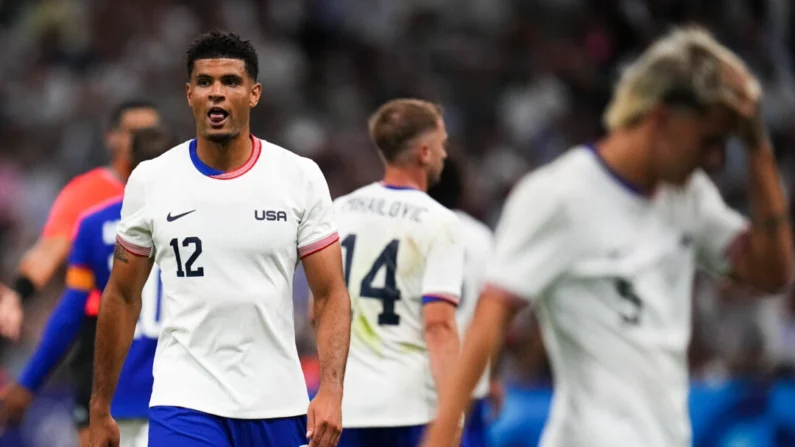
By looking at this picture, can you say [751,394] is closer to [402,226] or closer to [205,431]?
[402,226]

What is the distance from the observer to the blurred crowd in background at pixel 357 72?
56.9 ft

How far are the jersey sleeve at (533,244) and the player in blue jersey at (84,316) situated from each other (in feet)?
12.4

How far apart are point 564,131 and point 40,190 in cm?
613

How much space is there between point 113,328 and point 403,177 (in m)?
1.95

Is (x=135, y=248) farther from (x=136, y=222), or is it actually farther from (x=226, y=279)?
(x=226, y=279)

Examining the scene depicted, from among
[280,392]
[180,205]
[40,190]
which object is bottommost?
[40,190]

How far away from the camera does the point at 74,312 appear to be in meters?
8.24

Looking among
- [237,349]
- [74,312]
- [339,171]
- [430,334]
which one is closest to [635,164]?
[237,349]

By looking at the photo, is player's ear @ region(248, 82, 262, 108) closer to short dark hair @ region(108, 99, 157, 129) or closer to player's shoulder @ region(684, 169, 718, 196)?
player's shoulder @ region(684, 169, 718, 196)

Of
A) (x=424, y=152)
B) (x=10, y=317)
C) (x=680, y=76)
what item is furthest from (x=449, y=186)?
(x=680, y=76)

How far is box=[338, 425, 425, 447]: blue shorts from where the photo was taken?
288 inches

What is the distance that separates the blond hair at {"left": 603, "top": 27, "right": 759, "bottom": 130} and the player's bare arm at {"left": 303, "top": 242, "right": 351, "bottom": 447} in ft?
5.60

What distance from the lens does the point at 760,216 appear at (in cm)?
482

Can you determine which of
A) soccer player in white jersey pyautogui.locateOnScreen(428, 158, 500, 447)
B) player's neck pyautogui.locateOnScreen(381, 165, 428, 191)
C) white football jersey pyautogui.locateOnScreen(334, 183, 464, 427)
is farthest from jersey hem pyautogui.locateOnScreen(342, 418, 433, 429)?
soccer player in white jersey pyautogui.locateOnScreen(428, 158, 500, 447)
